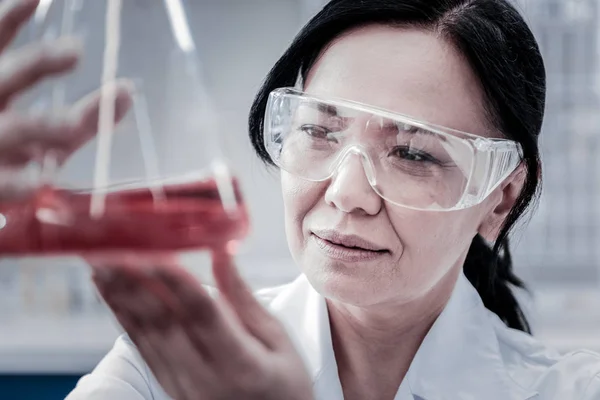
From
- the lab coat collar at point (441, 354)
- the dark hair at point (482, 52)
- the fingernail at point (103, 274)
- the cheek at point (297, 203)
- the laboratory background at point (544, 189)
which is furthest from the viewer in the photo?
the laboratory background at point (544, 189)

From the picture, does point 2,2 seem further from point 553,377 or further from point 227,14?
point 227,14

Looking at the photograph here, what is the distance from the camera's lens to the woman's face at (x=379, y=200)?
32.8 inches

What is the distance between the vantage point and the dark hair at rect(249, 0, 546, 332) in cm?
100

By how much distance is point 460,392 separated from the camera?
1144 millimetres

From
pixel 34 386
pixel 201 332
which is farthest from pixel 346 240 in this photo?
pixel 34 386

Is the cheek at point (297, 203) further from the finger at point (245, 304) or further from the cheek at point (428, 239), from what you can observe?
the finger at point (245, 304)

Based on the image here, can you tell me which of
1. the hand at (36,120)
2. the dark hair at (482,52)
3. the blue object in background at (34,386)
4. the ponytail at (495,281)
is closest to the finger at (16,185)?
the hand at (36,120)

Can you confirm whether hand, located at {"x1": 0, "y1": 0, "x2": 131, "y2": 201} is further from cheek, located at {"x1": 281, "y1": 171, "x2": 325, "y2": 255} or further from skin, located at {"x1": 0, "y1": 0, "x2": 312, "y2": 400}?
cheek, located at {"x1": 281, "y1": 171, "x2": 325, "y2": 255}

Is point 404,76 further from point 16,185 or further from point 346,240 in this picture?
point 16,185

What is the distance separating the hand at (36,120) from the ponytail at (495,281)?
43.5 inches

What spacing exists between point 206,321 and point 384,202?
0.52 meters

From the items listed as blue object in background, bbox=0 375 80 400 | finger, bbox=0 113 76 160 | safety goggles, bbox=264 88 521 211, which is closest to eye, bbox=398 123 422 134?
safety goggles, bbox=264 88 521 211

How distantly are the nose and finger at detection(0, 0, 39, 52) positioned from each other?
0.44m

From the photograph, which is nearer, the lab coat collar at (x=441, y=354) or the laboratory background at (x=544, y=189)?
the lab coat collar at (x=441, y=354)
